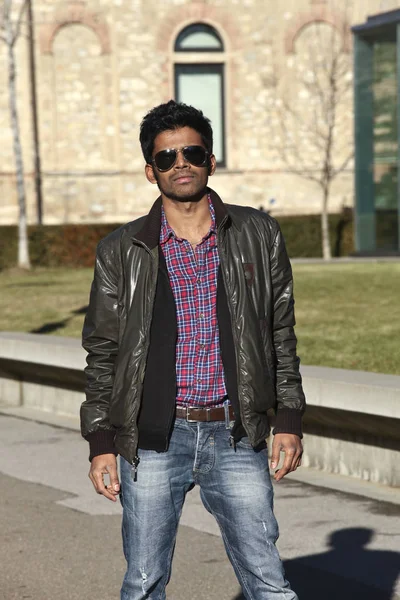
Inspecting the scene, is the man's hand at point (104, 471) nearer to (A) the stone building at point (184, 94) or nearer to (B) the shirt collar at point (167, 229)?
(B) the shirt collar at point (167, 229)

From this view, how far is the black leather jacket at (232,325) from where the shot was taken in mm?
3865

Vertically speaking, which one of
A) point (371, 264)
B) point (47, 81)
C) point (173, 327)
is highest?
point (47, 81)

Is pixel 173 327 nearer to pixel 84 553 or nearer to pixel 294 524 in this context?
pixel 84 553

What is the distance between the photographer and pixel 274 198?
39.9 meters

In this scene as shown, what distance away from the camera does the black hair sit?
4031 mm

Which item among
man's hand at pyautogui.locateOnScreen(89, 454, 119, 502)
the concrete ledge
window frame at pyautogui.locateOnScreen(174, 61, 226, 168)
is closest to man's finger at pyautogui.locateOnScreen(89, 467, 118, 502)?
man's hand at pyautogui.locateOnScreen(89, 454, 119, 502)

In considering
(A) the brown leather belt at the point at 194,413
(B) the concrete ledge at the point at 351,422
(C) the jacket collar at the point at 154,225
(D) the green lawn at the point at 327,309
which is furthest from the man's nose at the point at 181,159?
(D) the green lawn at the point at 327,309

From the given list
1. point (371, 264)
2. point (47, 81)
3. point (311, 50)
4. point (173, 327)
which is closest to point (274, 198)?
point (311, 50)

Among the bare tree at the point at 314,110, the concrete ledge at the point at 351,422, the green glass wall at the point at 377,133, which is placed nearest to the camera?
the concrete ledge at the point at 351,422

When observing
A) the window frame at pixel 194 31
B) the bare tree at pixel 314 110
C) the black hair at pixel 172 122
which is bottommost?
the black hair at pixel 172 122

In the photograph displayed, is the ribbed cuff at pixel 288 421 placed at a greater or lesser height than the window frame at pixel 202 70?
lesser

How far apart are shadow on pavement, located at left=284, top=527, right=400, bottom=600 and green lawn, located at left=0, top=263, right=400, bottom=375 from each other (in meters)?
3.78

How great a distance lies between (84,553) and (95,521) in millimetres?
747

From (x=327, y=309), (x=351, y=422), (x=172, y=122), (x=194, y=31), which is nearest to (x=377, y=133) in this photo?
(x=194, y=31)
